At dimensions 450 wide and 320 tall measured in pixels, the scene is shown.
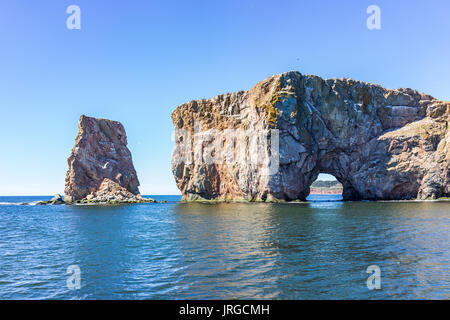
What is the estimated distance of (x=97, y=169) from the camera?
10250 cm

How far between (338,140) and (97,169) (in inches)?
3079

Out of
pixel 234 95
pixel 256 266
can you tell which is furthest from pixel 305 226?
pixel 234 95

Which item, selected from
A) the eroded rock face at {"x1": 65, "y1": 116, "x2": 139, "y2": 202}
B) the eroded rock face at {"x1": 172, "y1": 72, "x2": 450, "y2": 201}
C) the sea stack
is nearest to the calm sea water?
the eroded rock face at {"x1": 172, "y1": 72, "x2": 450, "y2": 201}

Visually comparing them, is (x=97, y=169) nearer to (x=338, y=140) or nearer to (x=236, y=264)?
(x=338, y=140)

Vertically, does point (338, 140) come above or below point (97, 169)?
above

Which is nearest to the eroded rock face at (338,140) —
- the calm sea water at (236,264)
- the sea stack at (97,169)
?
the sea stack at (97,169)

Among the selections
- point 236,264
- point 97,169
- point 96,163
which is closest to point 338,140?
point 236,264

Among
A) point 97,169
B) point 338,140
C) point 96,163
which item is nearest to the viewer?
point 338,140

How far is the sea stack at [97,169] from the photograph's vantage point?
99750 millimetres

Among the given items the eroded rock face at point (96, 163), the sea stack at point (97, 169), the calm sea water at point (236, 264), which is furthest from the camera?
the eroded rock face at point (96, 163)

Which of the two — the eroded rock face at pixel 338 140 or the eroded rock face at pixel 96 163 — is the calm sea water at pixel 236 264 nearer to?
the eroded rock face at pixel 338 140

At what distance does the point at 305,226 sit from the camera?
31453mm

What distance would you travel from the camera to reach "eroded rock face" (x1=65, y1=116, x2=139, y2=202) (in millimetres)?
100438
